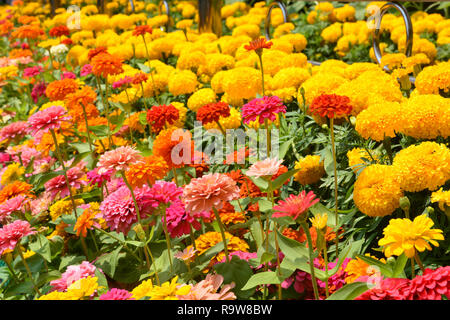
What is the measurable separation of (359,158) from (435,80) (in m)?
0.41

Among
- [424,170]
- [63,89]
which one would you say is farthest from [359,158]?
[63,89]

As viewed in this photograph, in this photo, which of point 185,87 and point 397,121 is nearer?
point 397,121

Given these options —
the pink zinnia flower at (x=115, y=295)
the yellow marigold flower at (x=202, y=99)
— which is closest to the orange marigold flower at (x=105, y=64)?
Result: the yellow marigold flower at (x=202, y=99)

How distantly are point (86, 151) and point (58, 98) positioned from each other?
26 cm

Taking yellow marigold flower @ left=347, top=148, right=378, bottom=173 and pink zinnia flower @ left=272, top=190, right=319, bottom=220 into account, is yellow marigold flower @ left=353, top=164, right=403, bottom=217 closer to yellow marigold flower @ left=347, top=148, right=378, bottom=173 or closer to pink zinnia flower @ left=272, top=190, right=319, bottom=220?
yellow marigold flower @ left=347, top=148, right=378, bottom=173

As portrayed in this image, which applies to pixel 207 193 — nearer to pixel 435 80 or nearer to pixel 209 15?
pixel 435 80

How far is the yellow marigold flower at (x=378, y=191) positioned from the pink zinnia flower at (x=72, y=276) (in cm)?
70

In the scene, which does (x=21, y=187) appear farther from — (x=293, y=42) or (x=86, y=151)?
(x=293, y=42)

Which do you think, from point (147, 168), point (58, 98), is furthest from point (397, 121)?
point (58, 98)

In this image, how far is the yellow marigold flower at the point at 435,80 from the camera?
1574mm

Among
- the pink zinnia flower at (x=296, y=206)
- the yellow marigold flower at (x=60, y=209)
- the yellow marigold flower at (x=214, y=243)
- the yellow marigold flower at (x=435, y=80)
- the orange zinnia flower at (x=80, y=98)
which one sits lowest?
the yellow marigold flower at (x=60, y=209)

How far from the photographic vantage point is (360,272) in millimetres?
1016

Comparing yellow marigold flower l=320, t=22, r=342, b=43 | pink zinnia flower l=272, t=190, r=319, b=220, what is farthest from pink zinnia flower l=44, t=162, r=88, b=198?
yellow marigold flower l=320, t=22, r=342, b=43

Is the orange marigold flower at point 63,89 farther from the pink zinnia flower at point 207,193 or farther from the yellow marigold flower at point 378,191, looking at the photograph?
the yellow marigold flower at point 378,191
